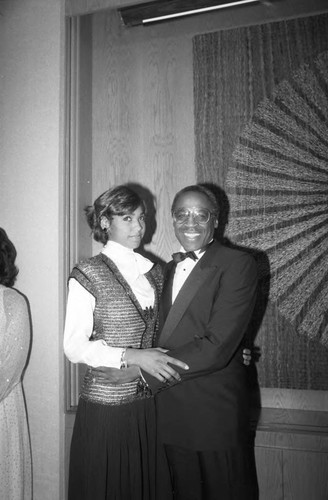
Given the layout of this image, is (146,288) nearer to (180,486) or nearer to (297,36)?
(180,486)

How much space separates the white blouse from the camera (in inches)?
60.2

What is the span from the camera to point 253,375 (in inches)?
88.3

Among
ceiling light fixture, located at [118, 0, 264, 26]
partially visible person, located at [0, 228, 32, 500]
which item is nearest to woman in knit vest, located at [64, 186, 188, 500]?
partially visible person, located at [0, 228, 32, 500]

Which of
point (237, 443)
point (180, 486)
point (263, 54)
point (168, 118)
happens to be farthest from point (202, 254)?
point (263, 54)

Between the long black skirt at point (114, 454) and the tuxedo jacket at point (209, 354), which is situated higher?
the tuxedo jacket at point (209, 354)

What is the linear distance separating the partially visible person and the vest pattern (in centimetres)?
37

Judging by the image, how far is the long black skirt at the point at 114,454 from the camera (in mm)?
1547

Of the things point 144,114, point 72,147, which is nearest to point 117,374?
point 72,147

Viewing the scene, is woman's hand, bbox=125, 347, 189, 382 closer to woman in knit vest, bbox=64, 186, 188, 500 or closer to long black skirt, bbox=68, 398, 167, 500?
woman in knit vest, bbox=64, 186, 188, 500

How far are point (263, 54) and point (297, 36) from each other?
20cm

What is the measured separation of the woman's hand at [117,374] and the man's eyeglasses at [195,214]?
623mm

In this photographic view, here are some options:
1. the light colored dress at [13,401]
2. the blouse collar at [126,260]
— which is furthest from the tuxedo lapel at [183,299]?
the light colored dress at [13,401]

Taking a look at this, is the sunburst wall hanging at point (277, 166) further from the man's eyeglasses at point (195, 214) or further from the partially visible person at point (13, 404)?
the partially visible person at point (13, 404)

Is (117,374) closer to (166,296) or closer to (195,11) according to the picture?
(166,296)
